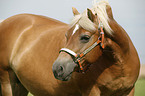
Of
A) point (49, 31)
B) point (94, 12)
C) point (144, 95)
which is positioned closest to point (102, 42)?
point (94, 12)

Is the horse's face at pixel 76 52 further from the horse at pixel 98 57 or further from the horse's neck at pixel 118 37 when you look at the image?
the horse's neck at pixel 118 37

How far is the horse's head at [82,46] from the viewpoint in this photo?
2660 mm

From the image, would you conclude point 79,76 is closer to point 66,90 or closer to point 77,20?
point 66,90

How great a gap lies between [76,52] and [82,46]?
109 millimetres

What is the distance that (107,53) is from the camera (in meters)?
2.95

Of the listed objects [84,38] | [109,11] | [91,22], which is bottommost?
[84,38]

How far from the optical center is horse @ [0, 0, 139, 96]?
8.87 feet

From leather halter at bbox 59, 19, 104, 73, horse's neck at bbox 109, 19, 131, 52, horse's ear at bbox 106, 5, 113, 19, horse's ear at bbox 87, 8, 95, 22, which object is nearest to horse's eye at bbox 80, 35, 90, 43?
leather halter at bbox 59, 19, 104, 73

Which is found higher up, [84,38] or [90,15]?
[90,15]

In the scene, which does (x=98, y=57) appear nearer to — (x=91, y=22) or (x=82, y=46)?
(x=82, y=46)

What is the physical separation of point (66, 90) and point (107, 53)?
0.92 m

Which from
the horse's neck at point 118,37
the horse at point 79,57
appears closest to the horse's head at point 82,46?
the horse at point 79,57

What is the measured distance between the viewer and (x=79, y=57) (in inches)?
106

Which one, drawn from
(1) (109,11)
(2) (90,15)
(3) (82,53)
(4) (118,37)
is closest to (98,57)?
(3) (82,53)
